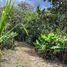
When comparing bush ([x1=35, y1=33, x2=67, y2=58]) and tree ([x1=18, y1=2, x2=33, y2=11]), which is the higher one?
tree ([x1=18, y1=2, x2=33, y2=11])

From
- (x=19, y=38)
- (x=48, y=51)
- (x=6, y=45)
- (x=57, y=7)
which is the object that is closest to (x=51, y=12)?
(x=57, y=7)

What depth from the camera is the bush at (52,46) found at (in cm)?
978

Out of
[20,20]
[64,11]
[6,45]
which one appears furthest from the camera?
[20,20]

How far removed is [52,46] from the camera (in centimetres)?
1003

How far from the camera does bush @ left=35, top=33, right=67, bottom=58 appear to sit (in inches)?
385

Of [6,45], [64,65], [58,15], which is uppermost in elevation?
[58,15]

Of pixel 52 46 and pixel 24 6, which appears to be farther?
pixel 24 6

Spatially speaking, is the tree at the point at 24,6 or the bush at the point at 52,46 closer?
the bush at the point at 52,46

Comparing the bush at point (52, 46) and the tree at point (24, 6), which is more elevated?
the tree at point (24, 6)

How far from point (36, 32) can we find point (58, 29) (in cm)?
335

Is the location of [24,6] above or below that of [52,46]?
above

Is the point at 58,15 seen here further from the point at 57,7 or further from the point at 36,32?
the point at 36,32

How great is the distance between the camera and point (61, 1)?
429 inches

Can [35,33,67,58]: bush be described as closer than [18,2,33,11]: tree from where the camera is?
Yes
